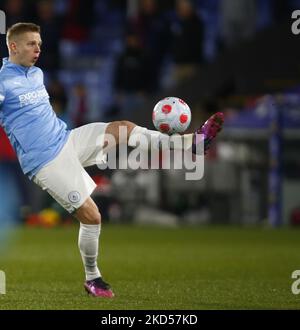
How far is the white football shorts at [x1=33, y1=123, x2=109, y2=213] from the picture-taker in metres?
8.92

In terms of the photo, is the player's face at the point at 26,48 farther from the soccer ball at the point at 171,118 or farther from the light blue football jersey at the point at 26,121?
the soccer ball at the point at 171,118

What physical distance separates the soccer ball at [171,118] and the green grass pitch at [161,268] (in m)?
1.39

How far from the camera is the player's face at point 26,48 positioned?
8.93 m

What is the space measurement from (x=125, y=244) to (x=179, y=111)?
6420mm

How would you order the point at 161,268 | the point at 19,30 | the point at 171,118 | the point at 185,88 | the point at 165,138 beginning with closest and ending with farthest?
the point at 19,30, the point at 165,138, the point at 171,118, the point at 161,268, the point at 185,88

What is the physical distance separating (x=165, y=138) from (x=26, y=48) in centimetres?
135

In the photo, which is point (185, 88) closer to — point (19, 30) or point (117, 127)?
point (117, 127)

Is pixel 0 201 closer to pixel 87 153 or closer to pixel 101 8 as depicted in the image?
pixel 101 8

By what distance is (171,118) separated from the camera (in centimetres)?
932

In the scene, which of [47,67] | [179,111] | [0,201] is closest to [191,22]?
[47,67]

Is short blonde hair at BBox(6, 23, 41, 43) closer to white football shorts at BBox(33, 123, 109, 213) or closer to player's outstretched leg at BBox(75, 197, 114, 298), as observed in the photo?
white football shorts at BBox(33, 123, 109, 213)

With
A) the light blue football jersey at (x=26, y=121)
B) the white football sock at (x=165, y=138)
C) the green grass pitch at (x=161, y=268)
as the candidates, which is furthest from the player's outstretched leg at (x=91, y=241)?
the white football sock at (x=165, y=138)

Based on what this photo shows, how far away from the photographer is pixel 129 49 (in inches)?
854

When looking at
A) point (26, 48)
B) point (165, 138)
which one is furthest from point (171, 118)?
point (26, 48)
